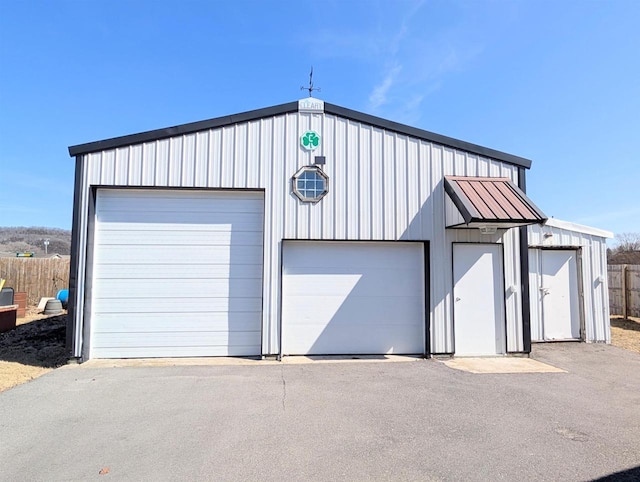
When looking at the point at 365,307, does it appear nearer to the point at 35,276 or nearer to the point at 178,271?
the point at 178,271

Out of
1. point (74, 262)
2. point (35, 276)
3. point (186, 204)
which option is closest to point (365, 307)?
point (186, 204)

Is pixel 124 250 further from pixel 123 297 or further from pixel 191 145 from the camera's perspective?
pixel 191 145

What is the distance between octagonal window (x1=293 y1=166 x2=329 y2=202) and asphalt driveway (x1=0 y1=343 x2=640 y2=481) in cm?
330

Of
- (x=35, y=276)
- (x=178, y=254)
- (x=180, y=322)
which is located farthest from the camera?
(x=35, y=276)

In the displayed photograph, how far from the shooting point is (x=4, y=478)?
121 inches

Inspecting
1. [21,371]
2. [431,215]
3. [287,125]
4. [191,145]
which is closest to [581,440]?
[431,215]

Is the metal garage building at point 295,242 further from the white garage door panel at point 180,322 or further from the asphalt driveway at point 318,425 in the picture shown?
the asphalt driveway at point 318,425

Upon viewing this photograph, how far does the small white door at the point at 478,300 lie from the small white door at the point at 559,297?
1.79m

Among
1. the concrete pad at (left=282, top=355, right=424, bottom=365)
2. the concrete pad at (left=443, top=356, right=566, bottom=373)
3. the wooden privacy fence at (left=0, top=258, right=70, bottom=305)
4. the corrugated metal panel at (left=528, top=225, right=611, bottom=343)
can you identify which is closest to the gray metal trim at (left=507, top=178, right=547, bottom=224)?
the corrugated metal panel at (left=528, top=225, right=611, bottom=343)

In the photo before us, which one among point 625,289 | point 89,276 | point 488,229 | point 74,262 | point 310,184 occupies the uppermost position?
point 310,184

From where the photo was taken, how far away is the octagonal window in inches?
301

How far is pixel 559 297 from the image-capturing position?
29.2 ft

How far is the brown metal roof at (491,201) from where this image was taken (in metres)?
6.84

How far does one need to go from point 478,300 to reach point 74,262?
25.7 ft
